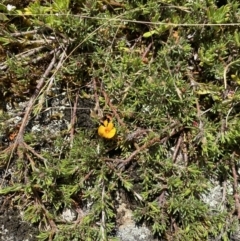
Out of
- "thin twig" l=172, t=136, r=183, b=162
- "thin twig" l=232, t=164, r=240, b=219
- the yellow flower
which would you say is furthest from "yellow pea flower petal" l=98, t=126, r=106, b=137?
"thin twig" l=232, t=164, r=240, b=219

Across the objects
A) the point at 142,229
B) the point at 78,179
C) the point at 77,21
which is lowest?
the point at 142,229

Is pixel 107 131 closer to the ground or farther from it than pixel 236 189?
farther from it

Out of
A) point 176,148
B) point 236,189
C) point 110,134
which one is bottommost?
point 236,189

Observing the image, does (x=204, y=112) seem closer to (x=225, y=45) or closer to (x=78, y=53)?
(x=225, y=45)

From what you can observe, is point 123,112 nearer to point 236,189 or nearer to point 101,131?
point 101,131

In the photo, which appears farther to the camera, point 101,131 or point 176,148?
point 176,148

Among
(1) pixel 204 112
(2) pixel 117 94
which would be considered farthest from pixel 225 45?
(2) pixel 117 94

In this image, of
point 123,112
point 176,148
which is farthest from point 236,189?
point 123,112

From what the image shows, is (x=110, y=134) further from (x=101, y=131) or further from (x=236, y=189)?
(x=236, y=189)

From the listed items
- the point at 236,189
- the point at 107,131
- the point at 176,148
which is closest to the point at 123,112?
the point at 107,131
